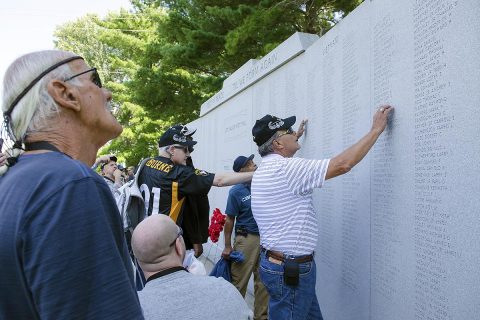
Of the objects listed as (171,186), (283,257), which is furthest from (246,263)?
(283,257)

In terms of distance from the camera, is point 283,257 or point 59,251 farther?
point 283,257

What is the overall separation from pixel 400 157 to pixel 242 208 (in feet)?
8.57

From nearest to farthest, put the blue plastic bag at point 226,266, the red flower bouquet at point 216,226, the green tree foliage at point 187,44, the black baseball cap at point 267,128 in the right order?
1. the black baseball cap at point 267,128
2. the blue plastic bag at point 226,266
3. the red flower bouquet at point 216,226
4. the green tree foliage at point 187,44

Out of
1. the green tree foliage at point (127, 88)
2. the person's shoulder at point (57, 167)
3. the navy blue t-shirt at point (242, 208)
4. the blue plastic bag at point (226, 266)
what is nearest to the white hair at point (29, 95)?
the person's shoulder at point (57, 167)

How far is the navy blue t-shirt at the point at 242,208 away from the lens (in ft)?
16.9

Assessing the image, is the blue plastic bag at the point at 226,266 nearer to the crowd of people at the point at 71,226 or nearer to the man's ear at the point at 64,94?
the crowd of people at the point at 71,226

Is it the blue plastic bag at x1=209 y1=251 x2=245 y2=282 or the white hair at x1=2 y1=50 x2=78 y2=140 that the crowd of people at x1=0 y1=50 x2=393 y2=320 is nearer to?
the white hair at x1=2 y1=50 x2=78 y2=140

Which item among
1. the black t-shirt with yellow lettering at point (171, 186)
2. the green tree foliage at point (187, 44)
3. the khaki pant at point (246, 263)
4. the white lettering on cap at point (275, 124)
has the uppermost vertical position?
the green tree foliage at point (187, 44)

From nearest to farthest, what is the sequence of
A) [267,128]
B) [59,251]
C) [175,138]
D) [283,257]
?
[59,251] < [283,257] < [267,128] < [175,138]

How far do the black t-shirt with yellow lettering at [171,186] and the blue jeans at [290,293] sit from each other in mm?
1069

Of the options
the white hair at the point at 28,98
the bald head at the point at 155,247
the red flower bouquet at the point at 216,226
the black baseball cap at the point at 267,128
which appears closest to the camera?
the white hair at the point at 28,98

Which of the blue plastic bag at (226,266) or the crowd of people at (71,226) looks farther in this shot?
the blue plastic bag at (226,266)

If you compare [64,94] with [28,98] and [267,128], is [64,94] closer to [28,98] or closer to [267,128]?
[28,98]

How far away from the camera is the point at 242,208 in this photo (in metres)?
5.18
